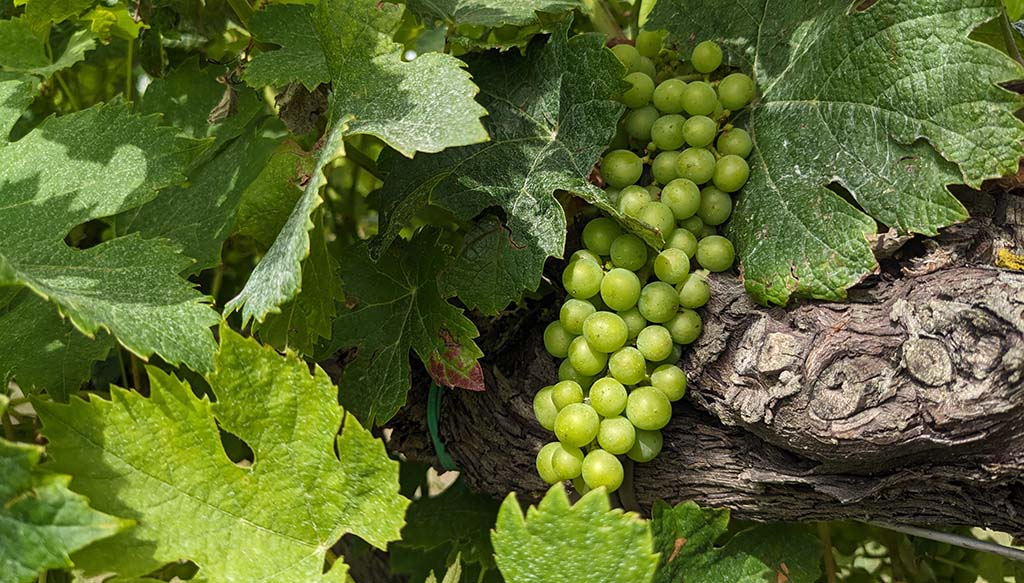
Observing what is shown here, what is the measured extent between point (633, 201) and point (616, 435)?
25cm

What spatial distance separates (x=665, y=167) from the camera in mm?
935

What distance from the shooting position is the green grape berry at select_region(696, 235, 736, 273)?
92cm

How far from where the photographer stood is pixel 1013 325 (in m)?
0.72

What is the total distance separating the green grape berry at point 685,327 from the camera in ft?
2.97

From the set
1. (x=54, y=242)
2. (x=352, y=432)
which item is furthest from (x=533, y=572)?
(x=54, y=242)

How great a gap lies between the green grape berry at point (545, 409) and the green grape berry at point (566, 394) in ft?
0.04

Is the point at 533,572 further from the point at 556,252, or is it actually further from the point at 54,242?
the point at 54,242

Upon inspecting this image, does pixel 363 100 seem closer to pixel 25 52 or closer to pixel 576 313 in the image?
pixel 576 313

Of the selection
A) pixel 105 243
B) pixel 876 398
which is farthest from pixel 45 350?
pixel 876 398

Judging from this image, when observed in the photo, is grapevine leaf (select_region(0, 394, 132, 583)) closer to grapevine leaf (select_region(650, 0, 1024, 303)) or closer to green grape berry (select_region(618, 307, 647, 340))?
green grape berry (select_region(618, 307, 647, 340))

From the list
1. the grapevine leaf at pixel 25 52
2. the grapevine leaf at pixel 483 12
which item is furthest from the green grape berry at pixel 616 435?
the grapevine leaf at pixel 25 52

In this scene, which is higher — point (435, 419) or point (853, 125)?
point (853, 125)

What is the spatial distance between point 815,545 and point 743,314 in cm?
32

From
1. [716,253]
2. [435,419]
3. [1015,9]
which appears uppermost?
[1015,9]
